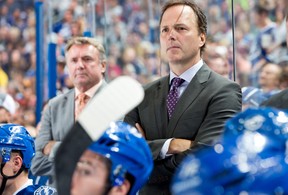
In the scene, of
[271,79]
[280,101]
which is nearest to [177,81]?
[280,101]

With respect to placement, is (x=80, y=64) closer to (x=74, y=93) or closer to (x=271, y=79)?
(x=74, y=93)

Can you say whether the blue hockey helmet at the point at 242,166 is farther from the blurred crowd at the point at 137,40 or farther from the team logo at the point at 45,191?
the blurred crowd at the point at 137,40

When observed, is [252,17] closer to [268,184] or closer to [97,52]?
[97,52]

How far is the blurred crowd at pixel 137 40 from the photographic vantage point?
18.5ft

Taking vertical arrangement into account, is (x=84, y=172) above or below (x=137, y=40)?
above

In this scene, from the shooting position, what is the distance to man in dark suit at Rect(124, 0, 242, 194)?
3312 millimetres

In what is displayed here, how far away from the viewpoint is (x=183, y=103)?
346cm

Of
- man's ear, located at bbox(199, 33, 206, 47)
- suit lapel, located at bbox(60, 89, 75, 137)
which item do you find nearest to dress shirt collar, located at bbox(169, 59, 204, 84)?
man's ear, located at bbox(199, 33, 206, 47)

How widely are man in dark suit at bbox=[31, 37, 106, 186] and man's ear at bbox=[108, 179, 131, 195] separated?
8.41 ft

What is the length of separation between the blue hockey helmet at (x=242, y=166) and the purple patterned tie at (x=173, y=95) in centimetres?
198

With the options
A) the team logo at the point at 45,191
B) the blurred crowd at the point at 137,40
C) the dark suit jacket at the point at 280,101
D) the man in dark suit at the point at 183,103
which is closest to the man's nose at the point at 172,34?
the man in dark suit at the point at 183,103

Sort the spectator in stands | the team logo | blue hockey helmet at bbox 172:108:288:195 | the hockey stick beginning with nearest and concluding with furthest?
blue hockey helmet at bbox 172:108:288:195, the hockey stick, the team logo, the spectator in stands

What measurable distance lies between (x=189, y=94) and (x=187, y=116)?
0.42 ft

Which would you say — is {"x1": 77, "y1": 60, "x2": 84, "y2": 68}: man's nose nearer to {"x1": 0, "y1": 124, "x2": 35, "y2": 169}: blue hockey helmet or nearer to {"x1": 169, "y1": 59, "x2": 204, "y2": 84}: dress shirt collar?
{"x1": 0, "y1": 124, "x2": 35, "y2": 169}: blue hockey helmet
